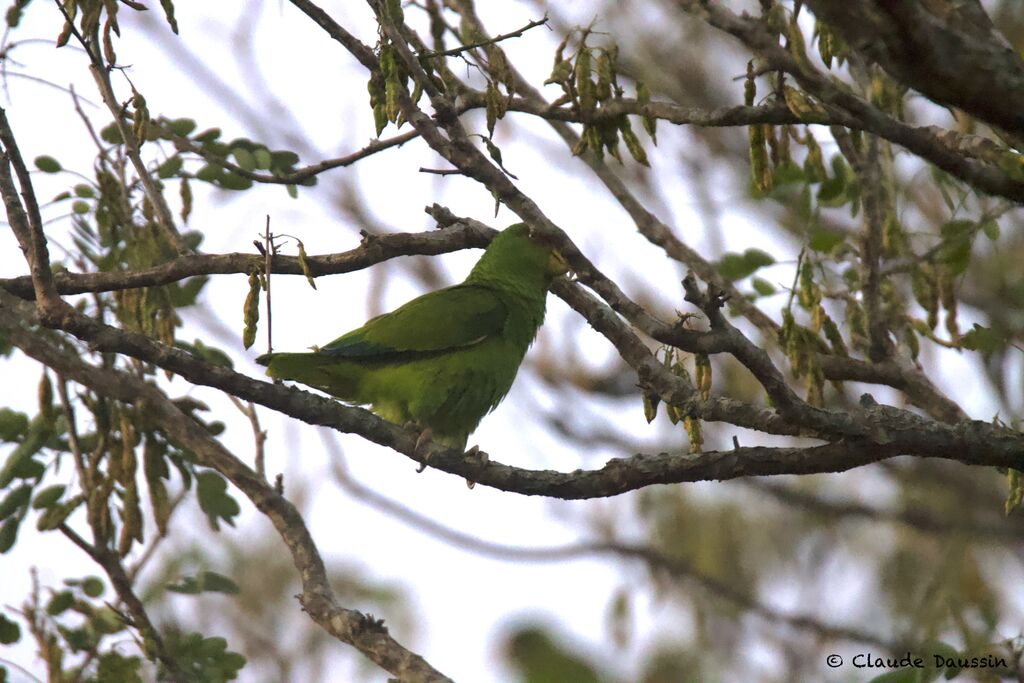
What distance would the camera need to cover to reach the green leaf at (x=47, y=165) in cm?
455

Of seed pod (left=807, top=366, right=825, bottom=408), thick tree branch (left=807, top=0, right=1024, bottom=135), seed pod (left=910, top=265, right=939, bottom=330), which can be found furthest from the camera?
seed pod (left=910, top=265, right=939, bottom=330)

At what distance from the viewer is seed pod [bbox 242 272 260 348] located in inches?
128

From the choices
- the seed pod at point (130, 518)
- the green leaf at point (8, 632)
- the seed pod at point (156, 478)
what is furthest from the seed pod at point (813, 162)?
the green leaf at point (8, 632)

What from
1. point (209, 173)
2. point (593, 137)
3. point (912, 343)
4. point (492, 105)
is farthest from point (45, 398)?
point (912, 343)

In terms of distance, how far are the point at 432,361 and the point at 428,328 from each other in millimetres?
157

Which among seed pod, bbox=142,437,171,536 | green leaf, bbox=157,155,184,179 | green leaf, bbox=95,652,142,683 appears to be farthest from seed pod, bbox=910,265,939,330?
green leaf, bbox=95,652,142,683

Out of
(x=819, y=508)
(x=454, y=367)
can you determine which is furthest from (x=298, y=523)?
(x=819, y=508)

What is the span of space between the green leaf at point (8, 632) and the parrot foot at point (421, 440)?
179 centimetres

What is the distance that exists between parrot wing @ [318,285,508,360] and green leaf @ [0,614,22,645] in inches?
67.1

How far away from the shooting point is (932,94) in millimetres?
2262

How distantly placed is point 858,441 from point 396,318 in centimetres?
235

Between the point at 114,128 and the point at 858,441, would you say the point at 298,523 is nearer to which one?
the point at 114,128

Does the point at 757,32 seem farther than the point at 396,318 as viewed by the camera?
No

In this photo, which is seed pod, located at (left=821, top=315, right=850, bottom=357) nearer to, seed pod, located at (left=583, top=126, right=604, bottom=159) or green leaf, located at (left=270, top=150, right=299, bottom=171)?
seed pod, located at (left=583, top=126, right=604, bottom=159)
